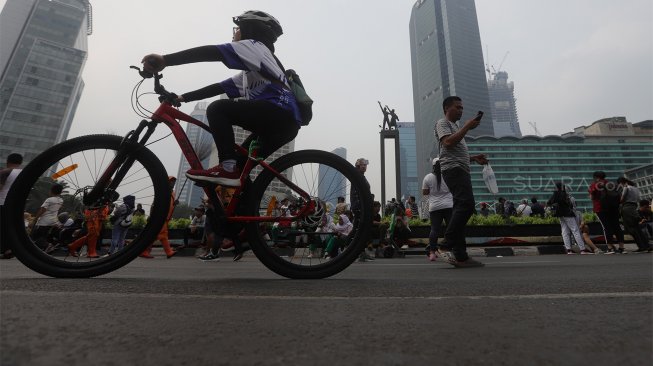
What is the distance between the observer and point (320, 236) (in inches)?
103

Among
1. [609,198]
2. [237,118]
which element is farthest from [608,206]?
[237,118]

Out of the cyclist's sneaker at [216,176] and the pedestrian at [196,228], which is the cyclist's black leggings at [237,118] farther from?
the pedestrian at [196,228]

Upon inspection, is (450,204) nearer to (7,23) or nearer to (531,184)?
(531,184)

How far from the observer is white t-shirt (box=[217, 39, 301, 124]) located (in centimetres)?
219

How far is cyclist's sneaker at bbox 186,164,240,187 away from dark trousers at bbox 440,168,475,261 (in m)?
2.41

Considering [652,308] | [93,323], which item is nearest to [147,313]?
[93,323]

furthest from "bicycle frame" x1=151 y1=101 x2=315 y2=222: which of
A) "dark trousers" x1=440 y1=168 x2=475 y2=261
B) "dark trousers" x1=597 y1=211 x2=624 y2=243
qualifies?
"dark trousers" x1=597 y1=211 x2=624 y2=243

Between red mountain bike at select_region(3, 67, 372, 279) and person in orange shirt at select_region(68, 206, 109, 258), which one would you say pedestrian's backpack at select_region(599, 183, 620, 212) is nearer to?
red mountain bike at select_region(3, 67, 372, 279)

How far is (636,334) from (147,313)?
1069 millimetres

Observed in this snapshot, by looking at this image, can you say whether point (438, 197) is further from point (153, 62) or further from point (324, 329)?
point (324, 329)

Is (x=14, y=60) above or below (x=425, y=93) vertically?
below

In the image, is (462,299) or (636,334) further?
(462,299)

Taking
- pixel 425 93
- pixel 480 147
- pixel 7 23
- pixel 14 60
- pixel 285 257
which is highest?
pixel 425 93

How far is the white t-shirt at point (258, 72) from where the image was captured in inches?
86.3
